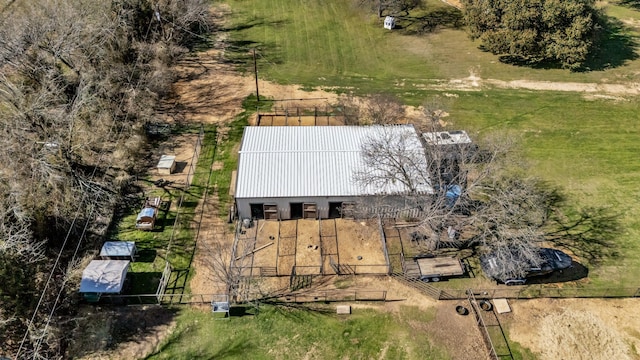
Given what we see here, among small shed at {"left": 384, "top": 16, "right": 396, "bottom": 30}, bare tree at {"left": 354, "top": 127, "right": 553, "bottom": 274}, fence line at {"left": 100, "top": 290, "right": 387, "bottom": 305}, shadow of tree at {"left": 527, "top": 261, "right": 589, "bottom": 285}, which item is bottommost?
fence line at {"left": 100, "top": 290, "right": 387, "bottom": 305}

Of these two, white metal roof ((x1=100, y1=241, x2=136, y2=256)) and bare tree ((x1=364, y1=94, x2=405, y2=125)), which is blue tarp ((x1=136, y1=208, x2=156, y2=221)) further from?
bare tree ((x1=364, y1=94, x2=405, y2=125))

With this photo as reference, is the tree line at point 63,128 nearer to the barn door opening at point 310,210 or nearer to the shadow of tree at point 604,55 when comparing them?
the barn door opening at point 310,210

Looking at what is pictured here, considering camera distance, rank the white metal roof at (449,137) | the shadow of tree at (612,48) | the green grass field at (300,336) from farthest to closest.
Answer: the shadow of tree at (612,48), the white metal roof at (449,137), the green grass field at (300,336)

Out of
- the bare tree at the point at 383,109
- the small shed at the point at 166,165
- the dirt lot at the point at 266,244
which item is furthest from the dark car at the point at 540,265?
the small shed at the point at 166,165

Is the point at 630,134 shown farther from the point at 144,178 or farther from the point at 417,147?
the point at 144,178

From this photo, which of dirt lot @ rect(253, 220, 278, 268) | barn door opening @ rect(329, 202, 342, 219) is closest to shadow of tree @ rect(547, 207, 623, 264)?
barn door opening @ rect(329, 202, 342, 219)
